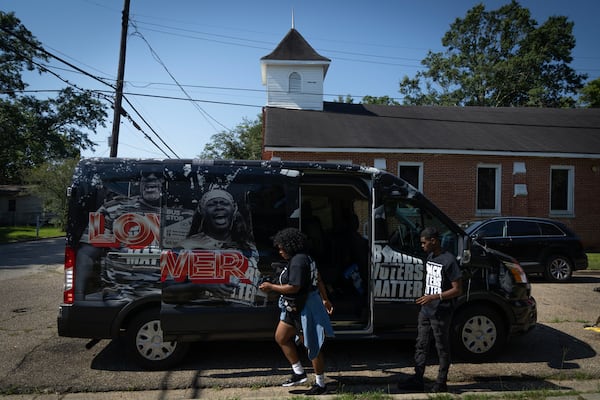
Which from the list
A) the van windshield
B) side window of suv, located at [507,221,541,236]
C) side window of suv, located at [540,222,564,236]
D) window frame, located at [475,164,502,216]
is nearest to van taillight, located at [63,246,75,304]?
the van windshield

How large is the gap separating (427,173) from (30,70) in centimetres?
3176

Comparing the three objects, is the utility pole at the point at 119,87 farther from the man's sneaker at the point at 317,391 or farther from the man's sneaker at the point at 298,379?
the man's sneaker at the point at 317,391

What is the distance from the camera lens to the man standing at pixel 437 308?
12.7 ft

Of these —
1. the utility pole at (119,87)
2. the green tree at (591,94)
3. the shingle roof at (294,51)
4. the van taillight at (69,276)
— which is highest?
the green tree at (591,94)

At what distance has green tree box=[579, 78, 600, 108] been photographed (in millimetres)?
37062

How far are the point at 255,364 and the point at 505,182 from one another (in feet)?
54.3

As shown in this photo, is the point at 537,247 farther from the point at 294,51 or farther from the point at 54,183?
the point at 54,183

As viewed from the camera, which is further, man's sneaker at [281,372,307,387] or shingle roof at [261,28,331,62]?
shingle roof at [261,28,331,62]

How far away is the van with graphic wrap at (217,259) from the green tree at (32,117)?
26545 mm

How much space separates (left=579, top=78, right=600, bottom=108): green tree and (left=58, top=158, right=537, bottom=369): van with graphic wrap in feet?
136

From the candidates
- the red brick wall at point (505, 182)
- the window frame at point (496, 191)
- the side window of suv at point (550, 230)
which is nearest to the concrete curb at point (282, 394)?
the side window of suv at point (550, 230)

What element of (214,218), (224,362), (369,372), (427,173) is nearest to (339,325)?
(369,372)

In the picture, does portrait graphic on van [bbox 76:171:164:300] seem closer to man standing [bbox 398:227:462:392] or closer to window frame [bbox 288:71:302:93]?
man standing [bbox 398:227:462:392]

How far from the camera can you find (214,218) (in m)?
4.55
